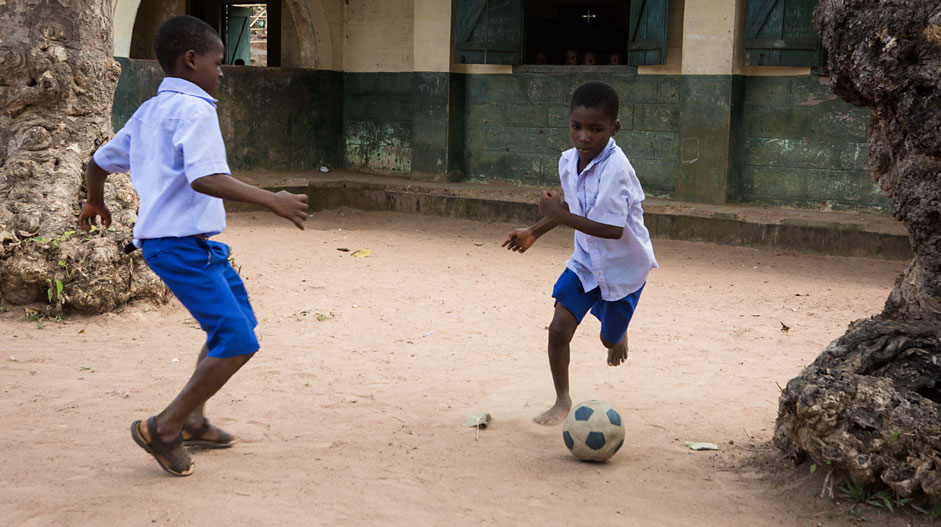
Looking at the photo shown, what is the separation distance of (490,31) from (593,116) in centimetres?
830

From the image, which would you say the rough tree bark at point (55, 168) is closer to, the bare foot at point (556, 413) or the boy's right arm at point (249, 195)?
the boy's right arm at point (249, 195)

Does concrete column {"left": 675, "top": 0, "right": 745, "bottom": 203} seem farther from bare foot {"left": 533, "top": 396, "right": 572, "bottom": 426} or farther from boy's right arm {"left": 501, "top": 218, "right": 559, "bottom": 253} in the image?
boy's right arm {"left": 501, "top": 218, "right": 559, "bottom": 253}

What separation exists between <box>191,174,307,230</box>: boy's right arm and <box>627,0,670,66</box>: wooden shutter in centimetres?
820

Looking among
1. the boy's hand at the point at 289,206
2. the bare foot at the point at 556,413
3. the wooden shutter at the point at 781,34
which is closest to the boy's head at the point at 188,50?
the boy's hand at the point at 289,206

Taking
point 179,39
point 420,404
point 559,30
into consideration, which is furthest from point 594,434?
point 559,30

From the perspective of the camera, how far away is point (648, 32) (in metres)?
10.4

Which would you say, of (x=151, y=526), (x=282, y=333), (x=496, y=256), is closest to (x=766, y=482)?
(x=151, y=526)

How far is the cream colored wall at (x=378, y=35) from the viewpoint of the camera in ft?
41.7

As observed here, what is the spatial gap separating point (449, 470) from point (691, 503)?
885 mm

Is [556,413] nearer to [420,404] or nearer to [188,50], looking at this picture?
[420,404]

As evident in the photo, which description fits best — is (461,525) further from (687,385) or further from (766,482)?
(687,385)

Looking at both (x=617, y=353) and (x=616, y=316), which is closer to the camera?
(x=616, y=316)

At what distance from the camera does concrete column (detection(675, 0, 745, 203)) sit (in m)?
9.84

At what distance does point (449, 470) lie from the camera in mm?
3250
